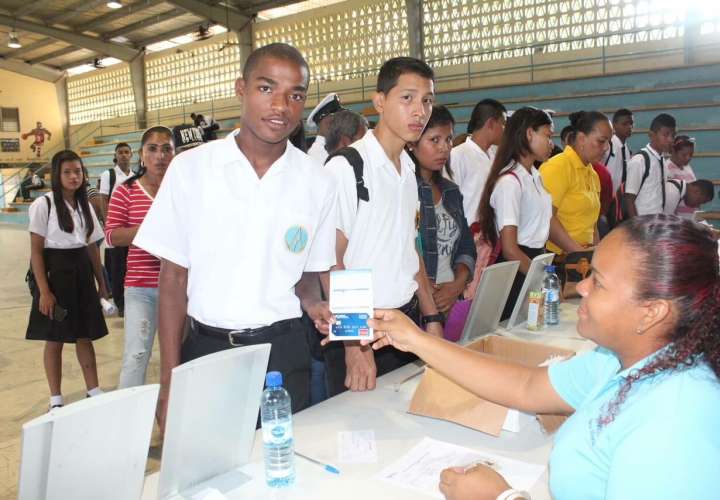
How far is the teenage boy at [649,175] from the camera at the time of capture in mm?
4910

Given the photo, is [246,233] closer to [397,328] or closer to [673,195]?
[397,328]

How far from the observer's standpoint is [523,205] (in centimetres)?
287

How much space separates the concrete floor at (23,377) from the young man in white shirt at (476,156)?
2292 millimetres

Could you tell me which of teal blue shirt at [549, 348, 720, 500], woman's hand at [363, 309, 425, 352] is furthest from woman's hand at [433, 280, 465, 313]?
teal blue shirt at [549, 348, 720, 500]

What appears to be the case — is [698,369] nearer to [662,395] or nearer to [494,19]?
[662,395]

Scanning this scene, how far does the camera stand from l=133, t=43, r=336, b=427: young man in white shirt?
156 centimetres

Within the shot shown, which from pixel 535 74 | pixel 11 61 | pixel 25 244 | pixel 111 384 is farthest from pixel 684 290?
pixel 11 61

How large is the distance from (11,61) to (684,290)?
71.4 feet

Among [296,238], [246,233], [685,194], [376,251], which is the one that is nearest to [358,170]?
[376,251]

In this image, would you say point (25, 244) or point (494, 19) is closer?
→ point (494, 19)

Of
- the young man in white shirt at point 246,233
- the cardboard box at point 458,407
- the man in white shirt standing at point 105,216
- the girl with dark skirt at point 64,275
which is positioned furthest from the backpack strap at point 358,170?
the man in white shirt standing at point 105,216

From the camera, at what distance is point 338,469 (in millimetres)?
1344

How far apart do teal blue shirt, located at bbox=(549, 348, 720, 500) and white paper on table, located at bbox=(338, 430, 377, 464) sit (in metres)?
0.47

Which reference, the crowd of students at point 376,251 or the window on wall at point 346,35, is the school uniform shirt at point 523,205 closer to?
the crowd of students at point 376,251
